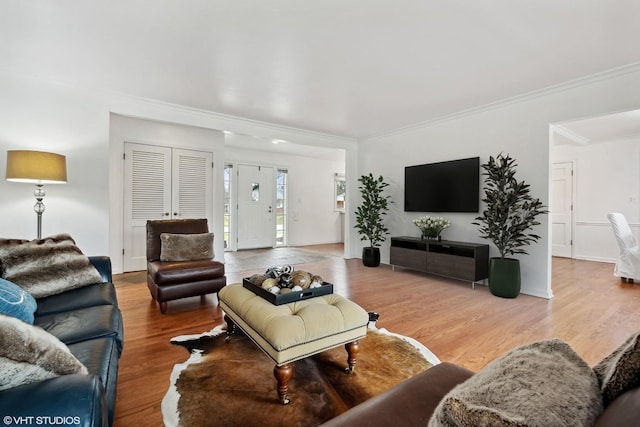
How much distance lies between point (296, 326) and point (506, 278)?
3.02 m

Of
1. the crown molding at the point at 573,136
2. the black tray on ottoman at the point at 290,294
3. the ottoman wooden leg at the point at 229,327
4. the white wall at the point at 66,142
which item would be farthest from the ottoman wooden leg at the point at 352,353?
the crown molding at the point at 573,136

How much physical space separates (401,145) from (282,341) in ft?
15.2

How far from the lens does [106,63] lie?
302cm

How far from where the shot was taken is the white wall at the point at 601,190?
18.0 feet

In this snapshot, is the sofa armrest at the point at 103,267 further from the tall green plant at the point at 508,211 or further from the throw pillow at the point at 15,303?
the tall green plant at the point at 508,211

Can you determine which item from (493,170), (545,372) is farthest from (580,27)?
(545,372)

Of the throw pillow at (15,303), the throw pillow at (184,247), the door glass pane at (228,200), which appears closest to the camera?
the throw pillow at (15,303)

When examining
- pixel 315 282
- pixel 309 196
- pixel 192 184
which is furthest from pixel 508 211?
pixel 309 196

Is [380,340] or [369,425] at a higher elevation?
[369,425]

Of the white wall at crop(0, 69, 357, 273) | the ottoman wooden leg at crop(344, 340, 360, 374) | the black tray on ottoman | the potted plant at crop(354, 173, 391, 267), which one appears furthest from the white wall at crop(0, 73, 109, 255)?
the potted plant at crop(354, 173, 391, 267)

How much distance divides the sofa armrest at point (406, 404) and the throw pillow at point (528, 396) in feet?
0.98

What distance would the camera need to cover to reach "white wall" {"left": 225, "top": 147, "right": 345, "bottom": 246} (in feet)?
26.6

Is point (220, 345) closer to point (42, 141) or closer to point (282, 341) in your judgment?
point (282, 341)

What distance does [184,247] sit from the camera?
348 centimetres
